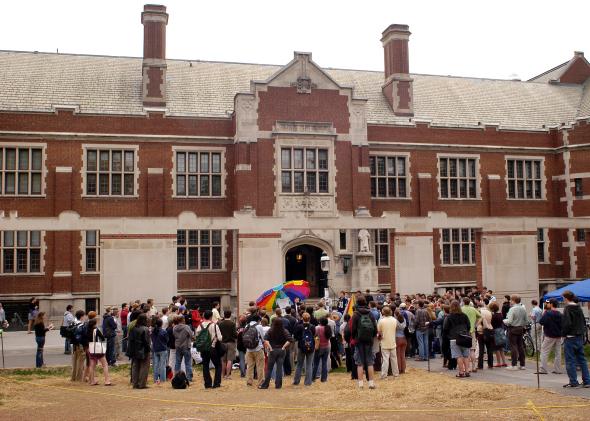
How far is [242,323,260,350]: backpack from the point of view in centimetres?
1463

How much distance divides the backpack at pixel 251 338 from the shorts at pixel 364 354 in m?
2.21

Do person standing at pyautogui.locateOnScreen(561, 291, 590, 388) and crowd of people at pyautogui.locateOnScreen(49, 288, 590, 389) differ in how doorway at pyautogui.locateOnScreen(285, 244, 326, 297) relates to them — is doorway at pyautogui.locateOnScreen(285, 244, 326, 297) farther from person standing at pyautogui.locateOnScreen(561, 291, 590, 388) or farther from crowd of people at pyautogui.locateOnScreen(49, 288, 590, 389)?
person standing at pyautogui.locateOnScreen(561, 291, 590, 388)

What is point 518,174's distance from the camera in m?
35.8

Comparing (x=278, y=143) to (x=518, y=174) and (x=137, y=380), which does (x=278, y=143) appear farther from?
(x=137, y=380)

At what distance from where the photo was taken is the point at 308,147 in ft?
102

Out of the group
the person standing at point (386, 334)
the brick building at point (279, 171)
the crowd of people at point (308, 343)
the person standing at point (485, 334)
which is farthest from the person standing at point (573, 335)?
the brick building at point (279, 171)

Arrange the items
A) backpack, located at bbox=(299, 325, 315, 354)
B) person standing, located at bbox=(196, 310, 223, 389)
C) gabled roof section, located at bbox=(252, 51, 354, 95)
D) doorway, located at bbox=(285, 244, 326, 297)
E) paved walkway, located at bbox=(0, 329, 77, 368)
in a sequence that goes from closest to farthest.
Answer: person standing, located at bbox=(196, 310, 223, 389) < backpack, located at bbox=(299, 325, 315, 354) < paved walkway, located at bbox=(0, 329, 77, 368) < gabled roof section, located at bbox=(252, 51, 354, 95) < doorway, located at bbox=(285, 244, 326, 297)


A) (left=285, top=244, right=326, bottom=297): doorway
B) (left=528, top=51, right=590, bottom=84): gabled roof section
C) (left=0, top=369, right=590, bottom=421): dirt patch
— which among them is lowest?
(left=0, top=369, right=590, bottom=421): dirt patch

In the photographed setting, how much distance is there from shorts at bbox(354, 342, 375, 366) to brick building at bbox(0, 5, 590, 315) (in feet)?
32.2

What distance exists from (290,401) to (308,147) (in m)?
19.5

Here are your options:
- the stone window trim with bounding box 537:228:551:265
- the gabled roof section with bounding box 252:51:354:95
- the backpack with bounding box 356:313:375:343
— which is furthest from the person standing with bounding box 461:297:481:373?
the stone window trim with bounding box 537:228:551:265

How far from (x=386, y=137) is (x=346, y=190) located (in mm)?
4074

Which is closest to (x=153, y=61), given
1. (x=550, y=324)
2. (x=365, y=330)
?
(x=365, y=330)

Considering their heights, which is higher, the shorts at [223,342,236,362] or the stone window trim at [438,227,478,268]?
the stone window trim at [438,227,478,268]
